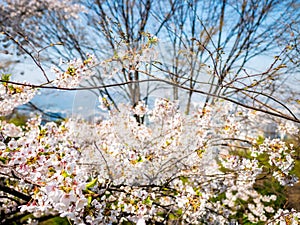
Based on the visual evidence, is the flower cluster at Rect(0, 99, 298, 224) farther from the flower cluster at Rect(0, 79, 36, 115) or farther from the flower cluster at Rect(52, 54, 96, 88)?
the flower cluster at Rect(52, 54, 96, 88)

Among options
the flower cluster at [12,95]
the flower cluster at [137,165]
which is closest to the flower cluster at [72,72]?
the flower cluster at [12,95]

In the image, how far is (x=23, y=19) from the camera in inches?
276

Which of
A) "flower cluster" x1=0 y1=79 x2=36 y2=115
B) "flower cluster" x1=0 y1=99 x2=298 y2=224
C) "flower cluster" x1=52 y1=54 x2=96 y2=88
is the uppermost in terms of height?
"flower cluster" x1=52 y1=54 x2=96 y2=88

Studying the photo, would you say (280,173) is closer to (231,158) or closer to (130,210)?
(231,158)

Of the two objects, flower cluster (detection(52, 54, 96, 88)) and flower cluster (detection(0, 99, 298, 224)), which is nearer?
flower cluster (detection(0, 99, 298, 224))

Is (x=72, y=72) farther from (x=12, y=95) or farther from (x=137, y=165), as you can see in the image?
(x=137, y=165)

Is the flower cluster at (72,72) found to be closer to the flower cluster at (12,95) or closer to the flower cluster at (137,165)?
the flower cluster at (12,95)

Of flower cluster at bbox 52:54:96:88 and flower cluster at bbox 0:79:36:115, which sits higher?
flower cluster at bbox 52:54:96:88

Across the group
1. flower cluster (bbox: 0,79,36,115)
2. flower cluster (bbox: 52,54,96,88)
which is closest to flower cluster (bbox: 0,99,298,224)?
flower cluster (bbox: 0,79,36,115)

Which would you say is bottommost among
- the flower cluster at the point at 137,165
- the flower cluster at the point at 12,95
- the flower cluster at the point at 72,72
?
the flower cluster at the point at 137,165

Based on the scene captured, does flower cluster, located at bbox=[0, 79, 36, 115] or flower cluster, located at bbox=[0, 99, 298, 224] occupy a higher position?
flower cluster, located at bbox=[0, 79, 36, 115]

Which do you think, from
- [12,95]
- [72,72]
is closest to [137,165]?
[72,72]

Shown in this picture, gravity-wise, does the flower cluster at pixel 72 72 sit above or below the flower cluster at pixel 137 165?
above

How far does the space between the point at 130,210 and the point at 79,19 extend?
6.18m
